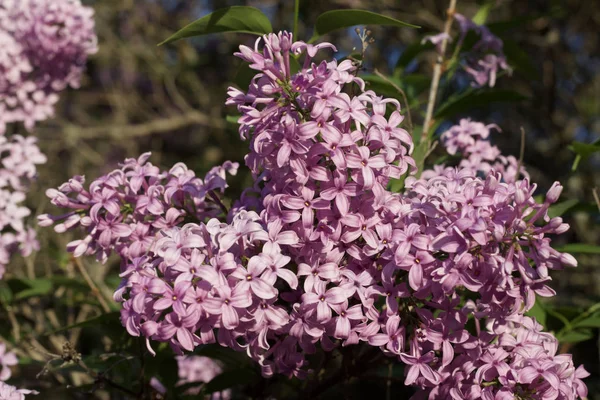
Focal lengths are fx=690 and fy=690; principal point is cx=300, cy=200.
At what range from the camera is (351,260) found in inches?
59.9

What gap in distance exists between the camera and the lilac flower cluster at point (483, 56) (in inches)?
97.3

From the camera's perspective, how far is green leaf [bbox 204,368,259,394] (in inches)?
79.2

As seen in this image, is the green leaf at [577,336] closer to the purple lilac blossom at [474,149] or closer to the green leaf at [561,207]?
the green leaf at [561,207]

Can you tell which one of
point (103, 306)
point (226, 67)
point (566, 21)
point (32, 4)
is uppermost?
point (32, 4)

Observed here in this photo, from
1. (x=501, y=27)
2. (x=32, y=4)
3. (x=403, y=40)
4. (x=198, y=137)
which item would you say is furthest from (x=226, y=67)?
(x=501, y=27)

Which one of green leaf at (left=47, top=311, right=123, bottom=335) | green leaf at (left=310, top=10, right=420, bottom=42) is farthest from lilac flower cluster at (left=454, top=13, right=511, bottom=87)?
green leaf at (left=47, top=311, right=123, bottom=335)

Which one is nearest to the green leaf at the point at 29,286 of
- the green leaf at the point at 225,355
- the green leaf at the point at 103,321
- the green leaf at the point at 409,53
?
the green leaf at the point at 103,321

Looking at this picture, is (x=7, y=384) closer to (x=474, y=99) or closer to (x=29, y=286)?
(x=29, y=286)

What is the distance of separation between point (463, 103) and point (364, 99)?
850mm

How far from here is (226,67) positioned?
629 centimetres

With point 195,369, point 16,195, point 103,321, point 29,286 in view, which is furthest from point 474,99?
point 29,286

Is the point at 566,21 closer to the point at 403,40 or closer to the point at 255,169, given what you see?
the point at 403,40

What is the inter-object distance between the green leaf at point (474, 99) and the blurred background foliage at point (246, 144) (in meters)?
0.03

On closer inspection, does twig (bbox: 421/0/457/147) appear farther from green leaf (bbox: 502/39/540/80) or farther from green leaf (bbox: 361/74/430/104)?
green leaf (bbox: 502/39/540/80)
